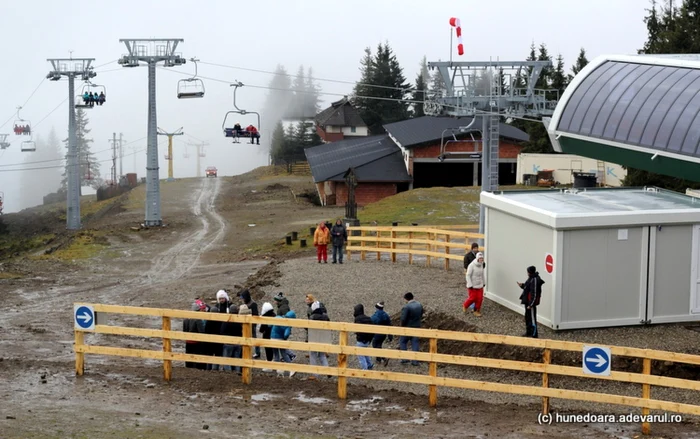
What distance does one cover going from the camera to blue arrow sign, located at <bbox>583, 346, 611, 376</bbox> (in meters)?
13.0

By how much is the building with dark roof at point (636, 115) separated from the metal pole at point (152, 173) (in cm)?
3186

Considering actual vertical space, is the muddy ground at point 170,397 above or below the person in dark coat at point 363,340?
below

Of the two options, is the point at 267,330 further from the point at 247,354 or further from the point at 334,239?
the point at 334,239

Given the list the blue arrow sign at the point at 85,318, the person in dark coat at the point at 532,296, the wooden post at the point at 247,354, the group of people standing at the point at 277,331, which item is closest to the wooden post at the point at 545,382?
the group of people standing at the point at 277,331

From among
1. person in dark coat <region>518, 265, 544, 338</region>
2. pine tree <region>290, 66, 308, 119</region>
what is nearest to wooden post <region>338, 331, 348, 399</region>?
person in dark coat <region>518, 265, 544, 338</region>

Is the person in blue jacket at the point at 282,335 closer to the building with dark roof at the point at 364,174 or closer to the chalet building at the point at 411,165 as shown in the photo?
the building with dark roof at the point at 364,174

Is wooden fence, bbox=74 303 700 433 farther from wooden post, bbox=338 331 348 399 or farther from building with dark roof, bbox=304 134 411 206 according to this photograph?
building with dark roof, bbox=304 134 411 206

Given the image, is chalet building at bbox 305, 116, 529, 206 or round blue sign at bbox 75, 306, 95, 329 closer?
round blue sign at bbox 75, 306, 95, 329

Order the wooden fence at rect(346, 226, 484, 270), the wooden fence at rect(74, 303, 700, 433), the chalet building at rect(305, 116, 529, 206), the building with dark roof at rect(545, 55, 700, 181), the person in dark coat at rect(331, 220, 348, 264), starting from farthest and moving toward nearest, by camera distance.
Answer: the chalet building at rect(305, 116, 529, 206), the person in dark coat at rect(331, 220, 348, 264), the wooden fence at rect(346, 226, 484, 270), the building with dark roof at rect(545, 55, 700, 181), the wooden fence at rect(74, 303, 700, 433)

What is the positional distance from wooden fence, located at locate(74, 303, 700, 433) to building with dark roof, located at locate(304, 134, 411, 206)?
46.1 meters

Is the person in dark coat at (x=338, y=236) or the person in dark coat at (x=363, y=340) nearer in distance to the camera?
the person in dark coat at (x=363, y=340)

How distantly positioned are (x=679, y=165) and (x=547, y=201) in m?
2.87

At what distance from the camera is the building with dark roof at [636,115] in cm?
2000

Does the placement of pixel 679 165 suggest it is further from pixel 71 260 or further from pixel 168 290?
pixel 71 260
